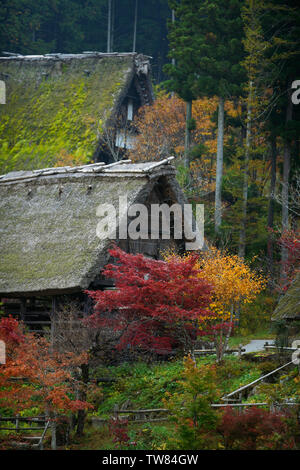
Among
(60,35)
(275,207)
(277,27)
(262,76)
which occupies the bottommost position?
(275,207)

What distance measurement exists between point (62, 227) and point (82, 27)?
3629 cm

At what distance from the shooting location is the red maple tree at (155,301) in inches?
646

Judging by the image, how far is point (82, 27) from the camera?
52375 millimetres

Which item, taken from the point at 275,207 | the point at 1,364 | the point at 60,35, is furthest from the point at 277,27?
the point at 60,35

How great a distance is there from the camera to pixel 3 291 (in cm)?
1923

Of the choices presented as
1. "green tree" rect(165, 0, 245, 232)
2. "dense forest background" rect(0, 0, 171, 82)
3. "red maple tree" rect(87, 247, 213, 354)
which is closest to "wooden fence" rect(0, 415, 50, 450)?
"red maple tree" rect(87, 247, 213, 354)

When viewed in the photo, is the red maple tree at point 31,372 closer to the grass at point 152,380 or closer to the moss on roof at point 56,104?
the grass at point 152,380

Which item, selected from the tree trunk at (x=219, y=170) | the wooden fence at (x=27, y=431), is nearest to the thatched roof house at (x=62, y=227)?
the wooden fence at (x=27, y=431)

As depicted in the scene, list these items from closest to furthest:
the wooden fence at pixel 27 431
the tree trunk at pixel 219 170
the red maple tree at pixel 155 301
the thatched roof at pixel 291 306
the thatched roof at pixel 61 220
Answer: the wooden fence at pixel 27 431 < the red maple tree at pixel 155 301 < the thatched roof at pixel 291 306 < the thatched roof at pixel 61 220 < the tree trunk at pixel 219 170

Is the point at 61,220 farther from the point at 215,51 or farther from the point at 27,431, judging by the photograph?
the point at 215,51

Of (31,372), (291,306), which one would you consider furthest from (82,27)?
(31,372)

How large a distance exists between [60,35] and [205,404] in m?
45.7

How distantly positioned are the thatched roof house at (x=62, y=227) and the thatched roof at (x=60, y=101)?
8781mm
